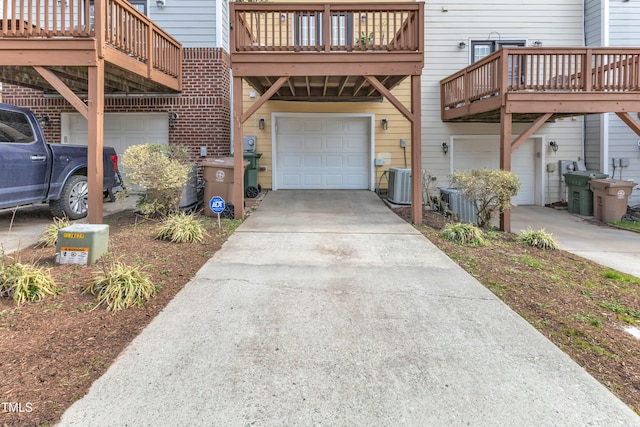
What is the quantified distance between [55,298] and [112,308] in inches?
25.0

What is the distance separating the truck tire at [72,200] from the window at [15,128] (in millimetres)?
1025

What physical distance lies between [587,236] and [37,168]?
9914mm

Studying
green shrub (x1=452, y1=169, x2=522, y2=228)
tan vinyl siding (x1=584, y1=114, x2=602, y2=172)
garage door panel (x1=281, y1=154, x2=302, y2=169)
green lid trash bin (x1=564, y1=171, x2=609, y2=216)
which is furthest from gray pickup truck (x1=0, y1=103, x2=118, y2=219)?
tan vinyl siding (x1=584, y1=114, x2=602, y2=172)

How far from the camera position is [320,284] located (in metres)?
4.28

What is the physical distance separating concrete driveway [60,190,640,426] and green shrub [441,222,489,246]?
4.91 ft

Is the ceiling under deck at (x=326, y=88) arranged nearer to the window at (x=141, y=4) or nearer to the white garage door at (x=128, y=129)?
the white garage door at (x=128, y=129)

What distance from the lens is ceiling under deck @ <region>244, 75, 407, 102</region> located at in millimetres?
8664

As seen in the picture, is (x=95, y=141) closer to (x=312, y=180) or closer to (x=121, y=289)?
(x=121, y=289)

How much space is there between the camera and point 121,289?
11.8 feet

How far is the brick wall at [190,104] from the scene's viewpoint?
9.98m

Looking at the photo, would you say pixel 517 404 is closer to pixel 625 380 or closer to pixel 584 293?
pixel 625 380

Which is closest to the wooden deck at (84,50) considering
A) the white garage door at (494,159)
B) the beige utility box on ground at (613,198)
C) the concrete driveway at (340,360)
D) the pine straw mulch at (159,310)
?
the pine straw mulch at (159,310)

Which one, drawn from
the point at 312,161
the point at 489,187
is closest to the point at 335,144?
the point at 312,161

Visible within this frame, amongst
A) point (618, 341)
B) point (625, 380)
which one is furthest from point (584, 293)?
point (625, 380)
